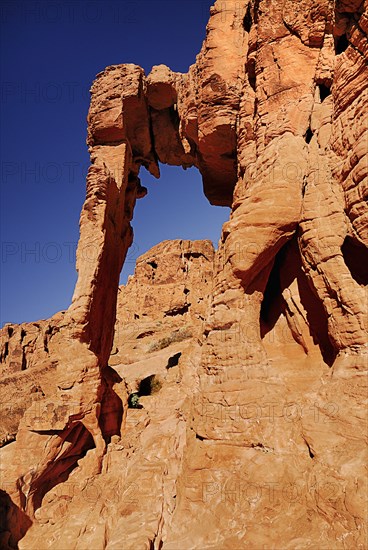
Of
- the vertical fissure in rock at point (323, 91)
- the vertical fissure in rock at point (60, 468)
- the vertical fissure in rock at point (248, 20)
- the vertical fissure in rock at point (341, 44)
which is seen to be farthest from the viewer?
the vertical fissure in rock at point (248, 20)

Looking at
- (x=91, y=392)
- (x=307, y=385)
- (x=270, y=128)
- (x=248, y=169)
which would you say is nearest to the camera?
(x=307, y=385)

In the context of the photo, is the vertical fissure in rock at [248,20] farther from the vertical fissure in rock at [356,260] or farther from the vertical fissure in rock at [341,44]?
the vertical fissure in rock at [356,260]

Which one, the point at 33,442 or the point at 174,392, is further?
the point at 174,392

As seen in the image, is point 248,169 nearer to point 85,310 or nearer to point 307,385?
point 307,385

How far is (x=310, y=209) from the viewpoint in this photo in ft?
22.5

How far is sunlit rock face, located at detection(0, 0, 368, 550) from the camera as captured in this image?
221 inches

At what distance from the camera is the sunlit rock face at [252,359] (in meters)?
5.61

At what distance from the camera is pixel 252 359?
6969mm

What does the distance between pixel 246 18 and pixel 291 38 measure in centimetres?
295

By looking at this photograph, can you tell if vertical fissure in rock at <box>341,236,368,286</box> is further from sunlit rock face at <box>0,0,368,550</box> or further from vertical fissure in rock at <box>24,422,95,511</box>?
vertical fissure in rock at <box>24,422,95,511</box>

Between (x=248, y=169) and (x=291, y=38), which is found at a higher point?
(x=291, y=38)

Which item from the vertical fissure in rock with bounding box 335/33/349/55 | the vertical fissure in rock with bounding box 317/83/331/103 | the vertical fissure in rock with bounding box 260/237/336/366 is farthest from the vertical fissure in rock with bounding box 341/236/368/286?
the vertical fissure in rock with bounding box 335/33/349/55

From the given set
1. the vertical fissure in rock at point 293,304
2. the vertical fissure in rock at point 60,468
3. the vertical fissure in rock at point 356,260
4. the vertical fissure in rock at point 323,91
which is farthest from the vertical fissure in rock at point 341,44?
the vertical fissure in rock at point 60,468

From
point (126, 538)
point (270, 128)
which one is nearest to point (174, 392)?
A: point (126, 538)
